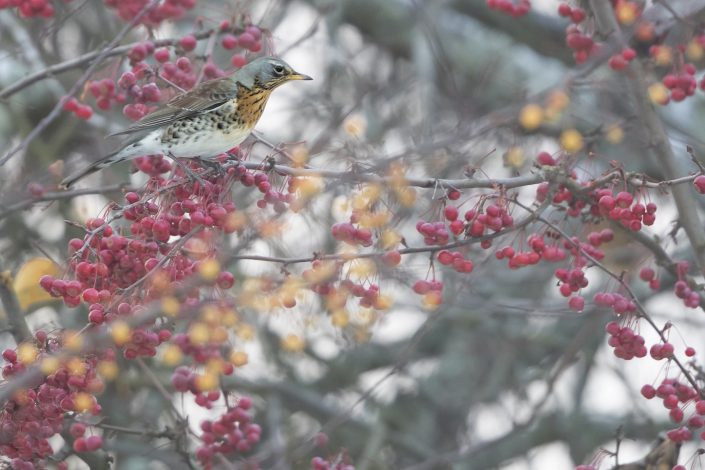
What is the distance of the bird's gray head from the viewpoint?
5.34 metres

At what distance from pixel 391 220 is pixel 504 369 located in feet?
9.33

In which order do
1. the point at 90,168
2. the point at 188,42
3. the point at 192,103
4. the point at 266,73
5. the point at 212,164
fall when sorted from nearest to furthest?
the point at 212,164, the point at 90,168, the point at 188,42, the point at 192,103, the point at 266,73

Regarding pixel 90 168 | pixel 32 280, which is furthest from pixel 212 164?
pixel 32 280

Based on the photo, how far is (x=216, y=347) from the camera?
4.28 metres

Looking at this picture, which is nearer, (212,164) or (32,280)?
(212,164)

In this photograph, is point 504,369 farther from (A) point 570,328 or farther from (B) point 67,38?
(B) point 67,38

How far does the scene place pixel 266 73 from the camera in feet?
17.7

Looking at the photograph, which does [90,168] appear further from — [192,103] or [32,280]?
[32,280]

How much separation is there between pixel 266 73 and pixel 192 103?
51 centimetres

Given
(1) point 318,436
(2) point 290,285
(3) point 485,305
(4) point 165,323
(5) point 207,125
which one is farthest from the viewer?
(3) point 485,305

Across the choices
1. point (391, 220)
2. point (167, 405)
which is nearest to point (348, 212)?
point (391, 220)

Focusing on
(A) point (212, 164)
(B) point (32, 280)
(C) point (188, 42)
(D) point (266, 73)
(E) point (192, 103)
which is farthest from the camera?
(D) point (266, 73)

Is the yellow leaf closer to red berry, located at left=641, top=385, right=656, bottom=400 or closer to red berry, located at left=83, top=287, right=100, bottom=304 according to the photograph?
red berry, located at left=83, top=287, right=100, bottom=304

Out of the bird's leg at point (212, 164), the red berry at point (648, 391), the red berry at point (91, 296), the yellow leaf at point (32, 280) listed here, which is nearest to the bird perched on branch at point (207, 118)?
the bird's leg at point (212, 164)
